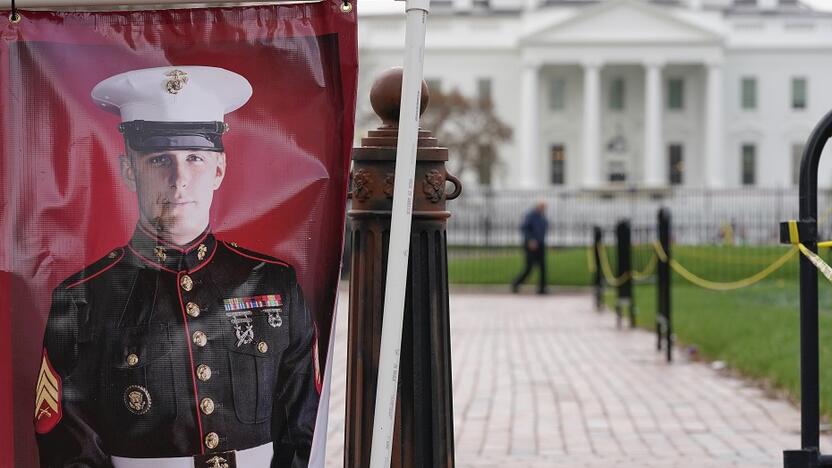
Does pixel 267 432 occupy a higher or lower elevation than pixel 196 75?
lower

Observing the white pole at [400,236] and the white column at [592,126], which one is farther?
the white column at [592,126]

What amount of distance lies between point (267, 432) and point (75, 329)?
465 millimetres

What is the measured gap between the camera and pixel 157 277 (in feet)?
8.40

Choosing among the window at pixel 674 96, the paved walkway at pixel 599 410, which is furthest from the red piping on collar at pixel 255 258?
the window at pixel 674 96

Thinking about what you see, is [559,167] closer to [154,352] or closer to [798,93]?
[798,93]

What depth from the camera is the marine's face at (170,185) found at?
2.56 metres

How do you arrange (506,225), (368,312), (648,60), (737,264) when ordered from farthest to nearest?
1. (648,60)
2. (506,225)
3. (737,264)
4. (368,312)

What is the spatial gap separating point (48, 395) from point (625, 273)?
11.0 metres

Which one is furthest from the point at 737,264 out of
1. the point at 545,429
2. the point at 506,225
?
the point at 506,225

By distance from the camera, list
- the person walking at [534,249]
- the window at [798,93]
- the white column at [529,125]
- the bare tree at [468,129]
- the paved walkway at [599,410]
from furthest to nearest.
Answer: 1. the window at [798,93]
2. the white column at [529,125]
3. the bare tree at [468,129]
4. the person walking at [534,249]
5. the paved walkway at [599,410]

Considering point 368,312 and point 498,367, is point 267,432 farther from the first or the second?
point 498,367

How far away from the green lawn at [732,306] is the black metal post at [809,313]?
11.6ft

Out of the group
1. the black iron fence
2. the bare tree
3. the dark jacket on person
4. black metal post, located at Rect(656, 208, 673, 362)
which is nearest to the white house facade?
the bare tree

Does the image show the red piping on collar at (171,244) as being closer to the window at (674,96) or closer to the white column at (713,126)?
the white column at (713,126)
